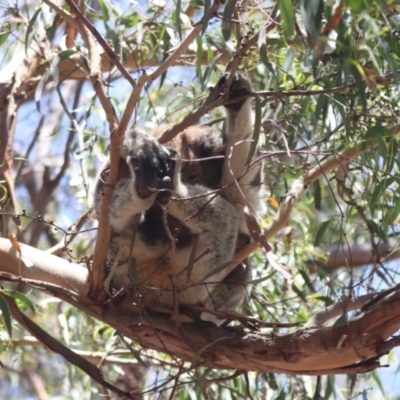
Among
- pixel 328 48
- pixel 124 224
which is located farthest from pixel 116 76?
pixel 328 48

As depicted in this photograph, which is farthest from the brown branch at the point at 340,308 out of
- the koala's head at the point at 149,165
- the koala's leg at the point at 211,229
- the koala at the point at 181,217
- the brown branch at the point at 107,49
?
the brown branch at the point at 107,49

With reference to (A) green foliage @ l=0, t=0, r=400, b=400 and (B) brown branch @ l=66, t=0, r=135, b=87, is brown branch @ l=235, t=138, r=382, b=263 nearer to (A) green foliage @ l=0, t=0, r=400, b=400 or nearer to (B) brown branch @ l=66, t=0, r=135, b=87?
(A) green foliage @ l=0, t=0, r=400, b=400

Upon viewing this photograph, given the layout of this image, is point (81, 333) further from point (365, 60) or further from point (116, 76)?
point (365, 60)

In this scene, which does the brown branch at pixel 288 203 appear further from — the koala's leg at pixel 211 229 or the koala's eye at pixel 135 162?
the koala's eye at pixel 135 162

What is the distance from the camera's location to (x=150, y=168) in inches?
117

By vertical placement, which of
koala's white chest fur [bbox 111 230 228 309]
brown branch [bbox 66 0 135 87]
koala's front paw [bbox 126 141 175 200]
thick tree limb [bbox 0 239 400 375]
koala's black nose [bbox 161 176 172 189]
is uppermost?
brown branch [bbox 66 0 135 87]

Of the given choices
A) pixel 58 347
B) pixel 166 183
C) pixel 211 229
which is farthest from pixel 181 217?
pixel 58 347

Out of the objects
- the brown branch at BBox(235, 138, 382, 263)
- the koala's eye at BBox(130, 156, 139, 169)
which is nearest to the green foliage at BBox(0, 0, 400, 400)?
the brown branch at BBox(235, 138, 382, 263)

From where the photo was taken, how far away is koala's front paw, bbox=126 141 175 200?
115 inches

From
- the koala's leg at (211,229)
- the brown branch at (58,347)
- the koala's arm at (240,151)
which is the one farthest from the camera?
the koala's arm at (240,151)

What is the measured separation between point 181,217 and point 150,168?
1.07 feet

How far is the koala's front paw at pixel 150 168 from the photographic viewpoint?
2928 millimetres

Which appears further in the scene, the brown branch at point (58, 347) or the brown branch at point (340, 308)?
the brown branch at point (58, 347)

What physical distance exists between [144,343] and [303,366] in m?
0.72
